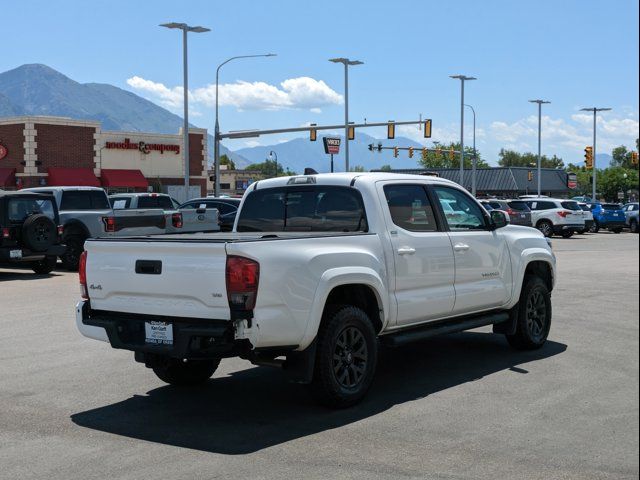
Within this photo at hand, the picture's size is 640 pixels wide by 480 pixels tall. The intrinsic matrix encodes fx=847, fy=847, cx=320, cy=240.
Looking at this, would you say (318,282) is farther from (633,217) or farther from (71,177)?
(71,177)

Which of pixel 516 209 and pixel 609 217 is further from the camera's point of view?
pixel 609 217

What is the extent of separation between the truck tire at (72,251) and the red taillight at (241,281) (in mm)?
15134

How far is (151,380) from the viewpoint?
27.0 feet

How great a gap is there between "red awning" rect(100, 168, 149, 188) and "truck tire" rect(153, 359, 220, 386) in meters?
47.9

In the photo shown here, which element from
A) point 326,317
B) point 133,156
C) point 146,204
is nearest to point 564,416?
point 326,317

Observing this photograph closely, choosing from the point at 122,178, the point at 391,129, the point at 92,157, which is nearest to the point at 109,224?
the point at 391,129

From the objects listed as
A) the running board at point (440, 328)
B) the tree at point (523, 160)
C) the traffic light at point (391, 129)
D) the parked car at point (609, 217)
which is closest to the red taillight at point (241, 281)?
the running board at point (440, 328)

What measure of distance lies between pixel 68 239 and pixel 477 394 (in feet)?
49.8

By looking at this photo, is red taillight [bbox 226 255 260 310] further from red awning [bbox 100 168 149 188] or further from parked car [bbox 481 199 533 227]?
red awning [bbox 100 168 149 188]

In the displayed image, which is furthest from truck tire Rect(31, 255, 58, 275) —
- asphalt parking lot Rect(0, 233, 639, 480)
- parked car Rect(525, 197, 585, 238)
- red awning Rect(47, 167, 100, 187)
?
red awning Rect(47, 167, 100, 187)

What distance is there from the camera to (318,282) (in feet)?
21.5

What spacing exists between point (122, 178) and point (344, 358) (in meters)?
50.5

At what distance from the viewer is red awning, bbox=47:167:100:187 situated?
51062mm

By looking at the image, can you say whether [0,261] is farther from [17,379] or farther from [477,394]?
[477,394]
